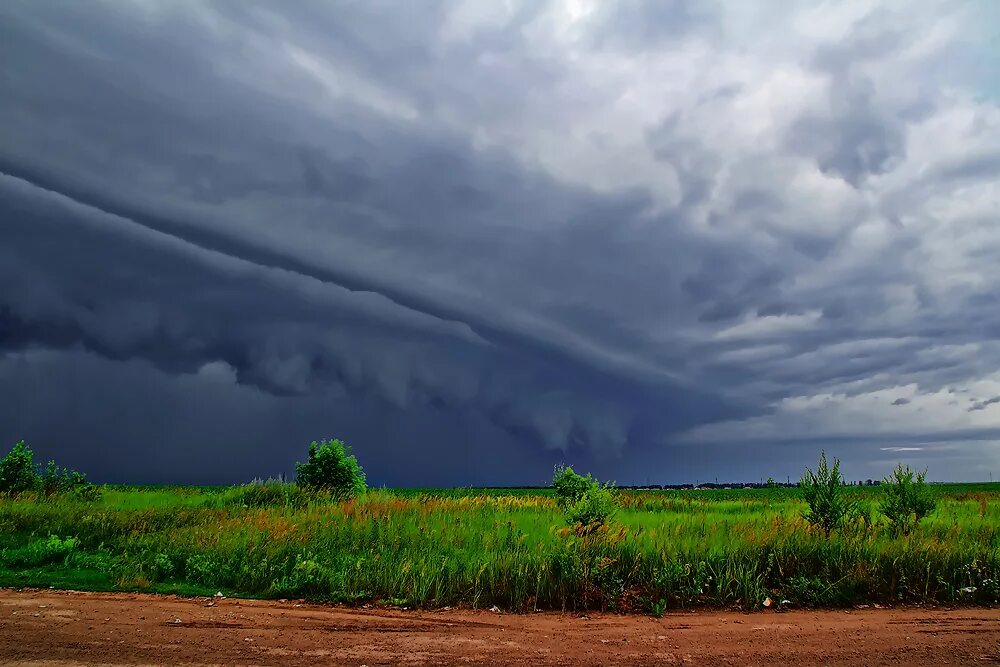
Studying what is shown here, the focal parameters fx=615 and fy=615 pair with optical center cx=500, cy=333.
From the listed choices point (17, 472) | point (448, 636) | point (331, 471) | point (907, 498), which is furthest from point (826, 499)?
point (17, 472)

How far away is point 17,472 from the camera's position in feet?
94.6

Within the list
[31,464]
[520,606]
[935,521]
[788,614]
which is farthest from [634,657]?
[31,464]

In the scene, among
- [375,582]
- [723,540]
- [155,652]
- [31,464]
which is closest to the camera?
[155,652]

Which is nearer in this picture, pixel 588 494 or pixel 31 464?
pixel 588 494

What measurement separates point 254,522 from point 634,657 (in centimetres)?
1299

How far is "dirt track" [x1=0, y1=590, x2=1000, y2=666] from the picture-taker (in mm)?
8461

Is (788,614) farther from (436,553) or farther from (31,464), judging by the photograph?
(31,464)

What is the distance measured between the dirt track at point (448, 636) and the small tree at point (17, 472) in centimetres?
2121

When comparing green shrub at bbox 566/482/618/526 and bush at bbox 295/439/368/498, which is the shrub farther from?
green shrub at bbox 566/482/618/526

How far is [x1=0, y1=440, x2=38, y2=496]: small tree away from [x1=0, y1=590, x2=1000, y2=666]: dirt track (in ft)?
69.6

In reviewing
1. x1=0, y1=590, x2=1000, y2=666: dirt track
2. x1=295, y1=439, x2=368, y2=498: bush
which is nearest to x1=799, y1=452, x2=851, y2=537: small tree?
x1=0, y1=590, x2=1000, y2=666: dirt track

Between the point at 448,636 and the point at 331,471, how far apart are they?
22405 mm

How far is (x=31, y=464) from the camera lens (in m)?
29.5

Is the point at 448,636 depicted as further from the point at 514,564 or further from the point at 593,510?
the point at 593,510
